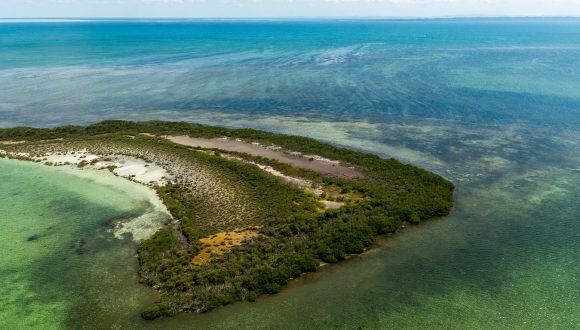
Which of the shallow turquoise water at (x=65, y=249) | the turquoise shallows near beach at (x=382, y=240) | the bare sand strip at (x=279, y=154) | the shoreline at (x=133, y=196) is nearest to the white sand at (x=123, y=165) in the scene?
the shoreline at (x=133, y=196)

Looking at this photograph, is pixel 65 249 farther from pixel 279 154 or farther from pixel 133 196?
pixel 279 154

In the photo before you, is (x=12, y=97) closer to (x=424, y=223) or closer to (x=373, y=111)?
(x=373, y=111)

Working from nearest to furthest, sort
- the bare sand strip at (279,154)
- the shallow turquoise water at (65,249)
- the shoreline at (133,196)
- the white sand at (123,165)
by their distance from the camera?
the shallow turquoise water at (65,249)
the shoreline at (133,196)
the white sand at (123,165)
the bare sand strip at (279,154)

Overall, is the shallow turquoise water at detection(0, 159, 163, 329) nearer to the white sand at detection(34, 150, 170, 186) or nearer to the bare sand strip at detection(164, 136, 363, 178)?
the white sand at detection(34, 150, 170, 186)

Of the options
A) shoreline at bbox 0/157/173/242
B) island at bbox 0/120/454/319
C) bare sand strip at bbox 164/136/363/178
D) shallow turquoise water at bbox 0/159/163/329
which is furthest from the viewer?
bare sand strip at bbox 164/136/363/178

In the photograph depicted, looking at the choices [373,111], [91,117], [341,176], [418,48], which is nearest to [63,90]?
[91,117]

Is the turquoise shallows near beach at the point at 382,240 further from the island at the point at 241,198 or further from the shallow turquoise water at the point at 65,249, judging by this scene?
the island at the point at 241,198

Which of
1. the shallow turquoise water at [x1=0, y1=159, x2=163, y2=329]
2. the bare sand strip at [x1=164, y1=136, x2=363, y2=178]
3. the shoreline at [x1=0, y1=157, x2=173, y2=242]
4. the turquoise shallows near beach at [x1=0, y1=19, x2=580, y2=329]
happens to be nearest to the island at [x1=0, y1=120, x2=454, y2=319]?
the bare sand strip at [x1=164, y1=136, x2=363, y2=178]

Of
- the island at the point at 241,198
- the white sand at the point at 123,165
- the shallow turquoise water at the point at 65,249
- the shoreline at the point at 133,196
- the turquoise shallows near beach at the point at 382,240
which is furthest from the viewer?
the white sand at the point at 123,165
